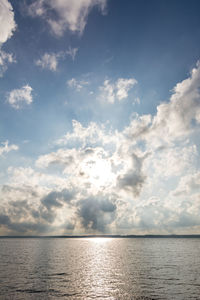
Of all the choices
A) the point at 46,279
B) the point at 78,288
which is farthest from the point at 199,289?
the point at 46,279

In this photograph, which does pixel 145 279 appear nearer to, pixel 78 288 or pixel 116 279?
pixel 116 279

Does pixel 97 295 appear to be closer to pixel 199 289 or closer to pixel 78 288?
pixel 78 288

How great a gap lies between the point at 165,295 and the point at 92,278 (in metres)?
21.7

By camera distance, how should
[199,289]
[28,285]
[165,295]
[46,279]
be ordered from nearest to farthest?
[165,295] < [199,289] < [28,285] < [46,279]

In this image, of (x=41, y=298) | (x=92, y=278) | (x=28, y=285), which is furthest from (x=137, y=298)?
(x=28, y=285)

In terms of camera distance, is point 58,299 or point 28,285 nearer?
point 58,299

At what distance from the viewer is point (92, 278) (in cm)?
5206

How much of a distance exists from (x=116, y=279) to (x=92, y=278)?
6263mm

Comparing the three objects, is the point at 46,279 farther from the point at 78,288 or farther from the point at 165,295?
the point at 165,295

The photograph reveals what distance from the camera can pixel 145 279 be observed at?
162 ft

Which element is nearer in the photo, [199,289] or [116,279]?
[199,289]

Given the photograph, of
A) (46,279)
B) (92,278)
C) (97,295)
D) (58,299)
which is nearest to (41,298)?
(58,299)

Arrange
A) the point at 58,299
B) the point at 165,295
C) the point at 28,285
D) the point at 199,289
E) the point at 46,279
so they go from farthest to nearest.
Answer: the point at 46,279 → the point at 28,285 → the point at 199,289 → the point at 165,295 → the point at 58,299

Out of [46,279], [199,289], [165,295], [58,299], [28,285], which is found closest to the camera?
[58,299]
